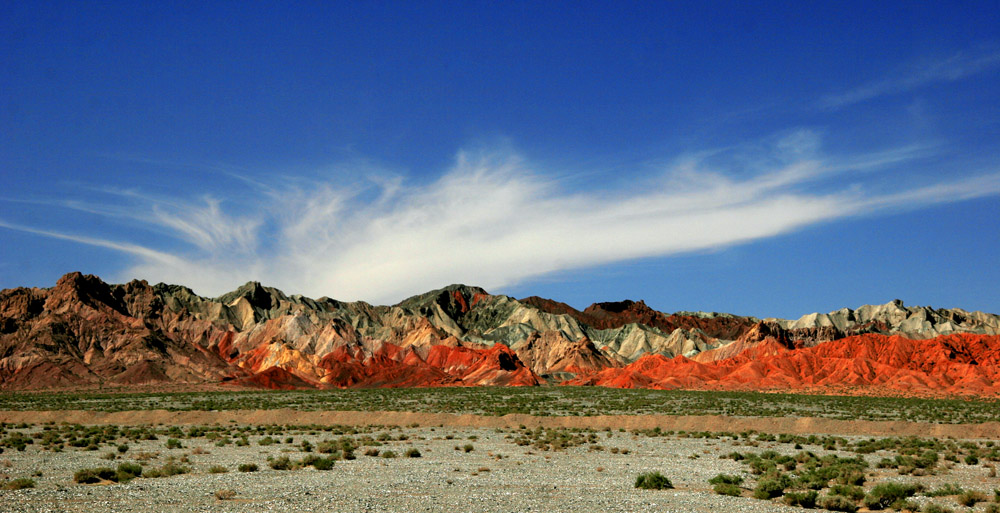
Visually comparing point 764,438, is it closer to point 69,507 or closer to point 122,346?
point 69,507

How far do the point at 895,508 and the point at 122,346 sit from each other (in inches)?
6323

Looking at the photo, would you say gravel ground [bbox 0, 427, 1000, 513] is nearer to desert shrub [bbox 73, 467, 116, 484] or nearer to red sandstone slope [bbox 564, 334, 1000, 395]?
desert shrub [bbox 73, 467, 116, 484]

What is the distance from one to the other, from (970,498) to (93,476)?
1067 inches

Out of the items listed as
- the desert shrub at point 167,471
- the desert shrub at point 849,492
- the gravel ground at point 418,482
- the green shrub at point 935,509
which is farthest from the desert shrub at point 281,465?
the green shrub at point 935,509

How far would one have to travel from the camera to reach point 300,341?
192 meters

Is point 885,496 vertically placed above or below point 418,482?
above

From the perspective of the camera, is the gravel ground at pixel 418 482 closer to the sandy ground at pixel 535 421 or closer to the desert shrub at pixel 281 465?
the desert shrub at pixel 281 465

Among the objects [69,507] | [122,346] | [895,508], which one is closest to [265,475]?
[69,507]

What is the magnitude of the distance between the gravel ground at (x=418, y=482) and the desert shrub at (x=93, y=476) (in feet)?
1.42

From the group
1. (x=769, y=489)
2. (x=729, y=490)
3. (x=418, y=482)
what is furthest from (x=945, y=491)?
(x=418, y=482)

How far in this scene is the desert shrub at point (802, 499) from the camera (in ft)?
72.3

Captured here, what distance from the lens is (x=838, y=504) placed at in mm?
21562

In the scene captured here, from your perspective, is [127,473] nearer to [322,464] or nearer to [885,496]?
[322,464]

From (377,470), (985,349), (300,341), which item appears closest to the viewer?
(377,470)
